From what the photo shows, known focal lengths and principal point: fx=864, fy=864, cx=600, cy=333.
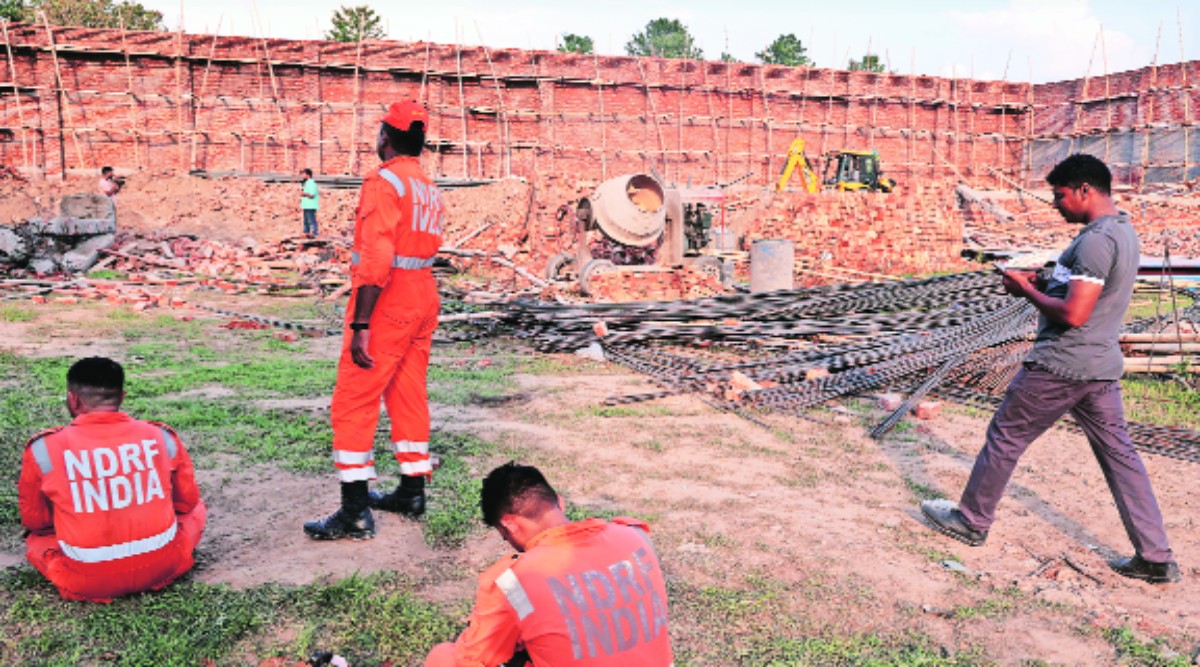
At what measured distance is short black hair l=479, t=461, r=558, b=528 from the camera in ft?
7.68

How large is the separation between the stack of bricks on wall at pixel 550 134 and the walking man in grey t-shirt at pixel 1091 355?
1185 cm

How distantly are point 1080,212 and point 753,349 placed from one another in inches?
209

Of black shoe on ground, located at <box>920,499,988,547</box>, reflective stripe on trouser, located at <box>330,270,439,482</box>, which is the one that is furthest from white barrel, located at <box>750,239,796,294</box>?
reflective stripe on trouser, located at <box>330,270,439,482</box>

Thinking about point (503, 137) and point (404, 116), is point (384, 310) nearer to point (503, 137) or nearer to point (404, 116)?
point (404, 116)

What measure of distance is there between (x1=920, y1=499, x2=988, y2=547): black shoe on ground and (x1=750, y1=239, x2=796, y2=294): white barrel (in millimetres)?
8516

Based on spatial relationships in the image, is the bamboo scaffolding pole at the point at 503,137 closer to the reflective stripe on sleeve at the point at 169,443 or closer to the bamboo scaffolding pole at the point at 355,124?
the bamboo scaffolding pole at the point at 355,124

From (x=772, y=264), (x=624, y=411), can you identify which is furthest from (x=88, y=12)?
(x=624, y=411)

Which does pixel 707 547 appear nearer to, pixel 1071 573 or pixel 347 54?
pixel 1071 573

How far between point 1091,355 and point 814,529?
1.60 m

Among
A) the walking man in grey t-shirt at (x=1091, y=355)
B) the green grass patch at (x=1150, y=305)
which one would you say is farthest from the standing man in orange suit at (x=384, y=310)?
the green grass patch at (x=1150, y=305)

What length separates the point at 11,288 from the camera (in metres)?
12.8

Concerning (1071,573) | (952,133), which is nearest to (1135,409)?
(1071,573)

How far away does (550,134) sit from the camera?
2834cm

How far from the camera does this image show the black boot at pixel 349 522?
4.21m
